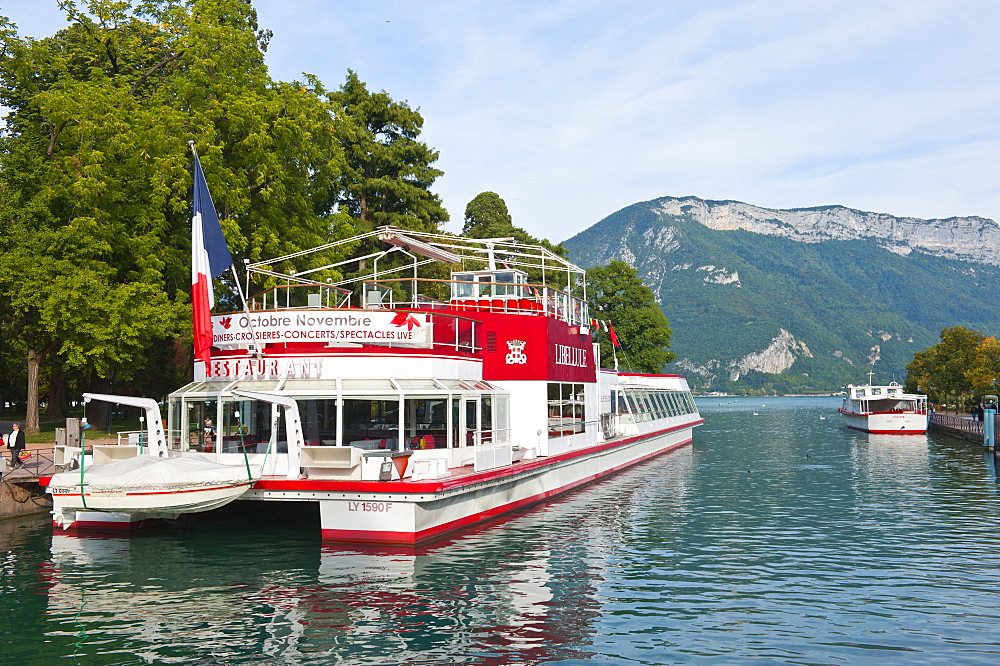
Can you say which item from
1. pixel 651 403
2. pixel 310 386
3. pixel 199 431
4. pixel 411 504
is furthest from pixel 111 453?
pixel 651 403

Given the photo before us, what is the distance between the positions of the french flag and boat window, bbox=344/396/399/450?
224 inches

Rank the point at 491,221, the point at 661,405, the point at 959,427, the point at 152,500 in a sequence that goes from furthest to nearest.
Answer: the point at 491,221
the point at 959,427
the point at 661,405
the point at 152,500

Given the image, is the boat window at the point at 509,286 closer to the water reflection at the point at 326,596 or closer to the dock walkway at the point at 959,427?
the water reflection at the point at 326,596

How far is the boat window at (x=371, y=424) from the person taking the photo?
26312mm

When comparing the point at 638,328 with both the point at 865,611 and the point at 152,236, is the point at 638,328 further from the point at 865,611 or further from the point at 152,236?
the point at 865,611

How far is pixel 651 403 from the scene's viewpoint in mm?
55344

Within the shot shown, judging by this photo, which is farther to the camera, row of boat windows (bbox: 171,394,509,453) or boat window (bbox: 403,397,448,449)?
boat window (bbox: 403,397,448,449)

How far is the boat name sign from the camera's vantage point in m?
23.4

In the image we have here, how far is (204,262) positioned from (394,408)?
37.0 feet

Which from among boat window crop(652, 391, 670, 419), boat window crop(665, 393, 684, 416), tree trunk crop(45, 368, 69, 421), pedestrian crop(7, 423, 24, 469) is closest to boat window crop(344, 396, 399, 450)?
pedestrian crop(7, 423, 24, 469)

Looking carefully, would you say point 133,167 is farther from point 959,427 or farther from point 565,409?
point 959,427

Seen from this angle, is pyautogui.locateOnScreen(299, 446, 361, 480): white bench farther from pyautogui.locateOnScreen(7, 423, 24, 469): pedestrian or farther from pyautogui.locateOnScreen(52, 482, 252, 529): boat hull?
pyautogui.locateOnScreen(7, 423, 24, 469): pedestrian

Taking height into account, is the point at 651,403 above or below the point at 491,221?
below

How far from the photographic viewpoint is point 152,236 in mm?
37469
